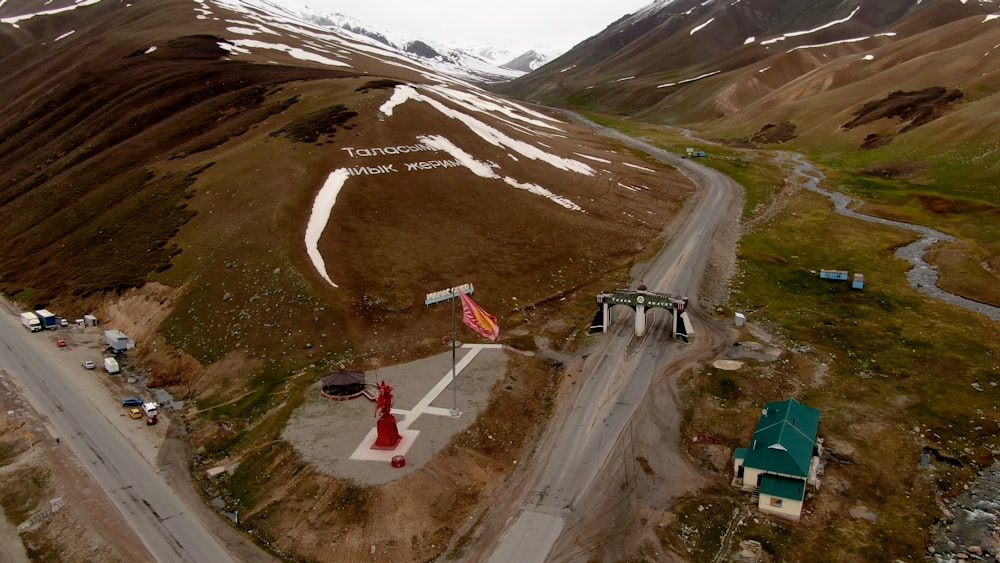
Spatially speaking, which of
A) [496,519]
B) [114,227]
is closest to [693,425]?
[496,519]

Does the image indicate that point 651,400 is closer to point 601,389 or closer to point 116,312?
point 601,389

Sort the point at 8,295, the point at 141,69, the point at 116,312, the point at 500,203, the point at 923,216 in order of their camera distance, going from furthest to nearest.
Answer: the point at 141,69 → the point at 923,216 → the point at 500,203 → the point at 8,295 → the point at 116,312

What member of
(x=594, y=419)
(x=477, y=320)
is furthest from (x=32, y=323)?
(x=594, y=419)

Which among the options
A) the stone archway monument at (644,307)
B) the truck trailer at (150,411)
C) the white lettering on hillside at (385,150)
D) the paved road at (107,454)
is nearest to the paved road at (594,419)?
the stone archway monument at (644,307)

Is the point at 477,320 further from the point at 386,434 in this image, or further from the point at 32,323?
the point at 32,323

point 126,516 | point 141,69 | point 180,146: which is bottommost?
point 126,516

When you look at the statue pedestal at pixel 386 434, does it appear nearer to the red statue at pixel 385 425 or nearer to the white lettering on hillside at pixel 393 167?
the red statue at pixel 385 425

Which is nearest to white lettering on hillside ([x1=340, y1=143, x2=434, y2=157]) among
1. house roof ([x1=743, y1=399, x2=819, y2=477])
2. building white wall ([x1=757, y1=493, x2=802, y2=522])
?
house roof ([x1=743, y1=399, x2=819, y2=477])
